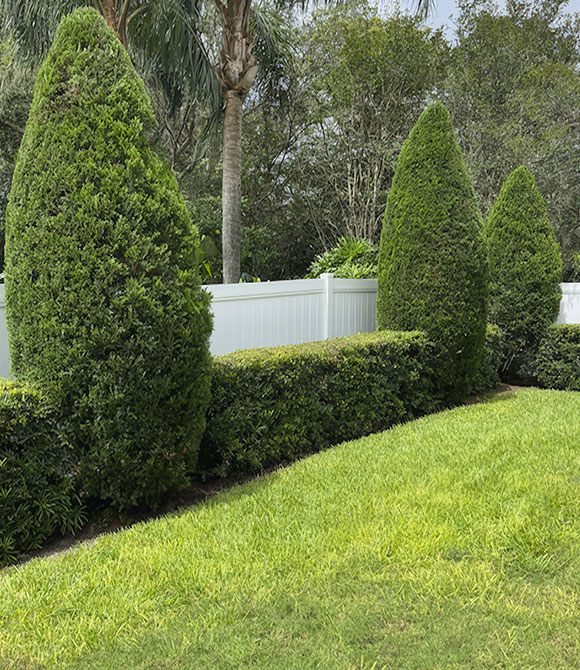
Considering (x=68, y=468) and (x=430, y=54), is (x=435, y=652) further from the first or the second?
(x=430, y=54)

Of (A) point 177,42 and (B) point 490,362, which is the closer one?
(B) point 490,362

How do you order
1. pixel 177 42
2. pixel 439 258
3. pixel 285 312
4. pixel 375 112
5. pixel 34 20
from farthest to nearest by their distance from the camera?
1. pixel 375 112
2. pixel 177 42
3. pixel 34 20
4. pixel 439 258
5. pixel 285 312

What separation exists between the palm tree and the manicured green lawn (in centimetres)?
736

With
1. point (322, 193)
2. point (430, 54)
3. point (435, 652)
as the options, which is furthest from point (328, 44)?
point (435, 652)

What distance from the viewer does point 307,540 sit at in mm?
3209

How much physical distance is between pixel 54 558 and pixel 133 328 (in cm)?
141

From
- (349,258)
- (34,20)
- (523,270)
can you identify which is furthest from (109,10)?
(523,270)

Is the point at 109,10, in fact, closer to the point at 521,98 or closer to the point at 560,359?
the point at 560,359

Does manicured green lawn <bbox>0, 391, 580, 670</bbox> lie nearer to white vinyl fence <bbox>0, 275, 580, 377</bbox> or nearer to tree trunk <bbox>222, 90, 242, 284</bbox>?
white vinyl fence <bbox>0, 275, 580, 377</bbox>

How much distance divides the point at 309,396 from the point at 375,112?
40.8 ft

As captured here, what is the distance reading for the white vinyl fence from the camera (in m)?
5.88

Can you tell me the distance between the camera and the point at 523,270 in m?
9.31

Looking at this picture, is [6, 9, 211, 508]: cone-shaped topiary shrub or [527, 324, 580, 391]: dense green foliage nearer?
[6, 9, 211, 508]: cone-shaped topiary shrub

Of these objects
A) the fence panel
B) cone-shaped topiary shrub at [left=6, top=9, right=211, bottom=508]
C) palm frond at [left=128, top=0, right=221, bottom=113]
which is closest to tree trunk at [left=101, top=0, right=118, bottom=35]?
palm frond at [left=128, top=0, right=221, bottom=113]
